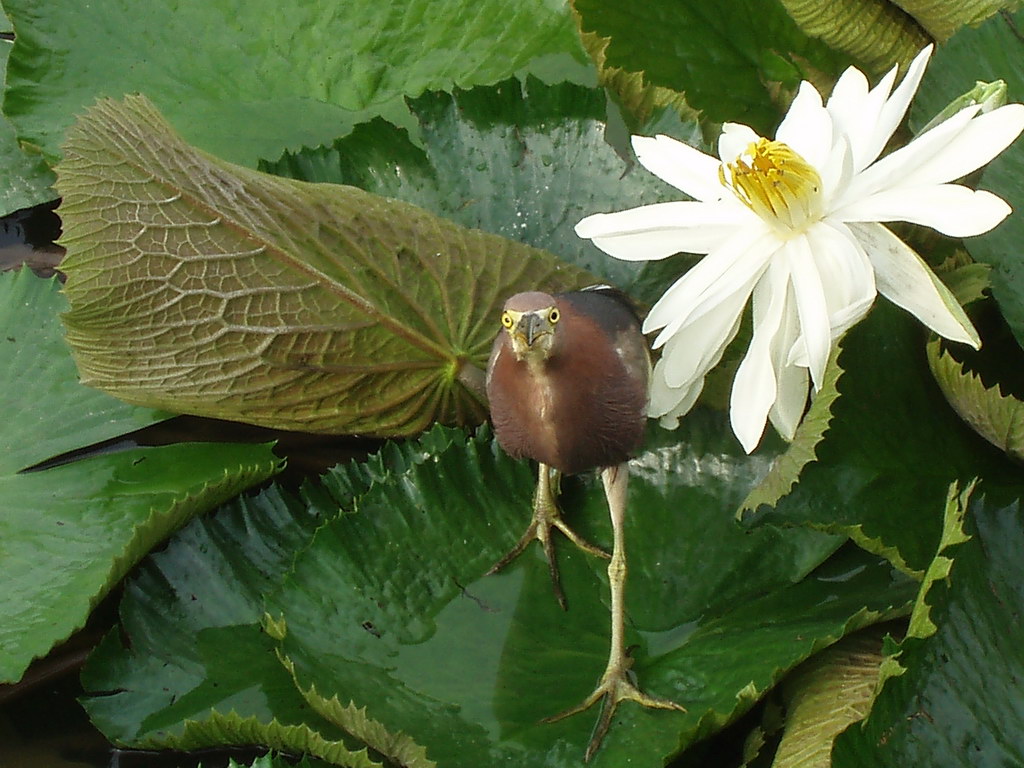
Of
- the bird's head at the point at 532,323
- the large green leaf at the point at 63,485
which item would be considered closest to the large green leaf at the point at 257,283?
the large green leaf at the point at 63,485

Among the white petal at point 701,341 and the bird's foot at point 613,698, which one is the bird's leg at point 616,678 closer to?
the bird's foot at point 613,698

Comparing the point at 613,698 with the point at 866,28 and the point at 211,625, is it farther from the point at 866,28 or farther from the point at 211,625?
the point at 866,28

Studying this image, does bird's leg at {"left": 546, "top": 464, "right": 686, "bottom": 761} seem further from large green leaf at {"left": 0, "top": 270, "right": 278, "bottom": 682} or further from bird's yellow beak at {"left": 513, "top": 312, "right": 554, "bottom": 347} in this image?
large green leaf at {"left": 0, "top": 270, "right": 278, "bottom": 682}

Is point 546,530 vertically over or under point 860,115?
under

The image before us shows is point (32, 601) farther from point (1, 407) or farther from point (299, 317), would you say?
point (299, 317)

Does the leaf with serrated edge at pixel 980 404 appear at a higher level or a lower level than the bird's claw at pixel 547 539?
higher

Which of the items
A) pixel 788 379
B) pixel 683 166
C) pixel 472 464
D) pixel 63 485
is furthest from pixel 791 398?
pixel 63 485

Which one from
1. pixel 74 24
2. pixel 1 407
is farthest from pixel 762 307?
pixel 74 24
